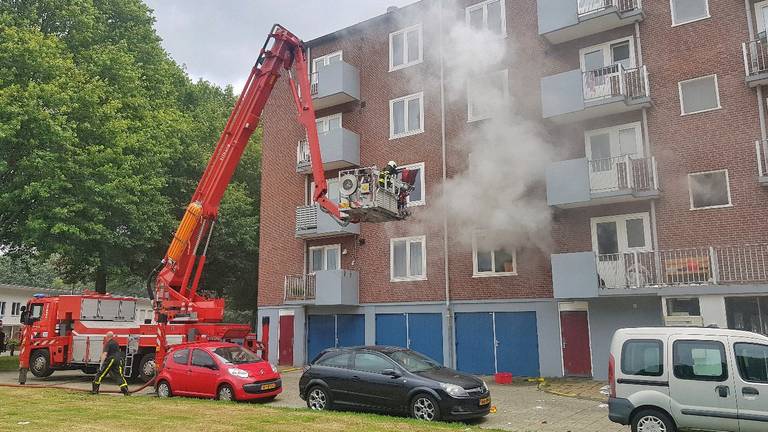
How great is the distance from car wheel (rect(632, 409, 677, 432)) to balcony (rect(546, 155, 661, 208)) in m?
8.88

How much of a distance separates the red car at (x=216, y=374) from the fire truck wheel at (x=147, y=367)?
11.6ft

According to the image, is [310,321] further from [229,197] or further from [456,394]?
[456,394]

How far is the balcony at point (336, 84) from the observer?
23203 mm

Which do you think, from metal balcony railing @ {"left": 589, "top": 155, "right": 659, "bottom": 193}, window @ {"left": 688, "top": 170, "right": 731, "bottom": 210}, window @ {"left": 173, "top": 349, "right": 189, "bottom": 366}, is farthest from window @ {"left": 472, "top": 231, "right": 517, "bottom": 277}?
window @ {"left": 173, "top": 349, "right": 189, "bottom": 366}

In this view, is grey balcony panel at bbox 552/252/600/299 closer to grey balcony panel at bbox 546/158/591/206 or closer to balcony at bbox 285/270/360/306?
grey balcony panel at bbox 546/158/591/206

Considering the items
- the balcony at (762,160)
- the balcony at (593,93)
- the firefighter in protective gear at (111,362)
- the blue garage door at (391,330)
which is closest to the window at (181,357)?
the firefighter in protective gear at (111,362)

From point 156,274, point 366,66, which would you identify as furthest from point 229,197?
point 156,274

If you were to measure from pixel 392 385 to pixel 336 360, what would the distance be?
1.62 metres

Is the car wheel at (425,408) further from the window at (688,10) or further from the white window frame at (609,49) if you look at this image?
the window at (688,10)

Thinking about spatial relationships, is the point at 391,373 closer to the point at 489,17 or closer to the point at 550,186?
the point at 550,186

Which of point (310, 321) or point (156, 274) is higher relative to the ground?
point (156, 274)

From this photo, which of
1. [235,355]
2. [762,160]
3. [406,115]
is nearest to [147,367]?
[235,355]

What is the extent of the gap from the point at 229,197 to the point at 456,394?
942 inches

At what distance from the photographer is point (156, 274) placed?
18078 mm
